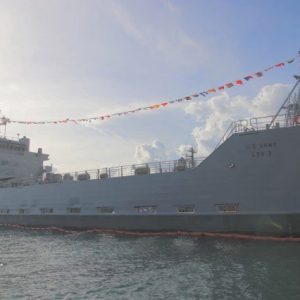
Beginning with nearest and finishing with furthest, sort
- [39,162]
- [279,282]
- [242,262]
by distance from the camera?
[279,282], [242,262], [39,162]

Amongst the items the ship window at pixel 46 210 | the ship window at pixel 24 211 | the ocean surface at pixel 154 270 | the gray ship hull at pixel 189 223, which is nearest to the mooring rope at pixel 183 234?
the gray ship hull at pixel 189 223

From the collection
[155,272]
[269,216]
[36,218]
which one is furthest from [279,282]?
[36,218]

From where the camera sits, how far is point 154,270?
13133 millimetres

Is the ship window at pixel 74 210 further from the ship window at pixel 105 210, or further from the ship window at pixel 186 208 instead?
the ship window at pixel 186 208

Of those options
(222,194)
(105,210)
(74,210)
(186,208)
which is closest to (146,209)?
(186,208)

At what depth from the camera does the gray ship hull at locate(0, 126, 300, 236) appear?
18297 mm

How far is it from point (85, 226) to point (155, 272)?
1384cm

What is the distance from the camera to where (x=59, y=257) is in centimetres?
1644

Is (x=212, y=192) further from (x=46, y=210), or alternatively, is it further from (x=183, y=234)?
(x=46, y=210)

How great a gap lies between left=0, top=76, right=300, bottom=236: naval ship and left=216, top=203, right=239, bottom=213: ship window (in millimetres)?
49

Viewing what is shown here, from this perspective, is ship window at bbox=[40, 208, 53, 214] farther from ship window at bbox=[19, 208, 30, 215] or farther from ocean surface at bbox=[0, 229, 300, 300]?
ocean surface at bbox=[0, 229, 300, 300]

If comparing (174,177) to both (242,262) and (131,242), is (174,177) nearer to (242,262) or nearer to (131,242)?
(131,242)

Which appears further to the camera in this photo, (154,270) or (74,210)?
(74,210)

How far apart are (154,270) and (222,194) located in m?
7.78
